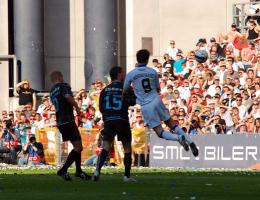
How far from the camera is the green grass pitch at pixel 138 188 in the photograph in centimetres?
1745

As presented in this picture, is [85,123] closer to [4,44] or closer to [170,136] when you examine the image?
[4,44]

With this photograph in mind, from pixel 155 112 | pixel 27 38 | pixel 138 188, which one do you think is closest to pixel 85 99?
pixel 27 38

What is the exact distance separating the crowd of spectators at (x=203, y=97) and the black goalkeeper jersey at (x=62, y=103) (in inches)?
332

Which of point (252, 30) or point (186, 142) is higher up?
point (252, 30)

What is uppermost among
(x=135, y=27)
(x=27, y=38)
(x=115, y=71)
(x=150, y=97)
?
(x=135, y=27)

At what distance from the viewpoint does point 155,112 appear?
21578 mm

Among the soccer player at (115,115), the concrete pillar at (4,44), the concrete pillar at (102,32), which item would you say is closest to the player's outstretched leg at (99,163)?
the soccer player at (115,115)

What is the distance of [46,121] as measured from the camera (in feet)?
116

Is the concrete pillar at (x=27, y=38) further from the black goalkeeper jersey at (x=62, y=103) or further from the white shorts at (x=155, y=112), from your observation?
the white shorts at (x=155, y=112)

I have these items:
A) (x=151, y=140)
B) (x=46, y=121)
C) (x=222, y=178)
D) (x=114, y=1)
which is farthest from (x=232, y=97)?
(x=114, y=1)

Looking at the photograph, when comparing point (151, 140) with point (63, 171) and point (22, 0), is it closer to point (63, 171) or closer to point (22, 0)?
point (63, 171)

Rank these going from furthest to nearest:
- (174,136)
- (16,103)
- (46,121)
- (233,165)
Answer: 1. (16,103)
2. (46,121)
3. (233,165)
4. (174,136)

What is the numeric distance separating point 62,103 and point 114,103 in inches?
42.0

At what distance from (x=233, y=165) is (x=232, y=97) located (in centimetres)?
290
